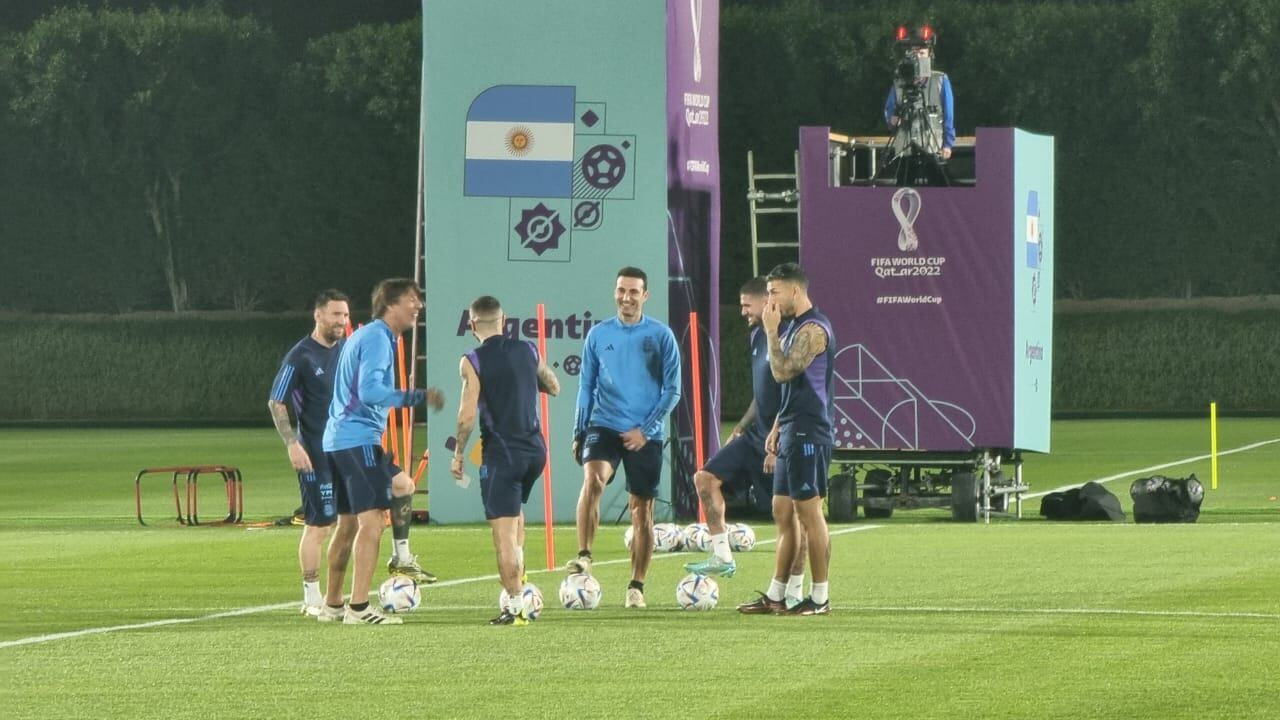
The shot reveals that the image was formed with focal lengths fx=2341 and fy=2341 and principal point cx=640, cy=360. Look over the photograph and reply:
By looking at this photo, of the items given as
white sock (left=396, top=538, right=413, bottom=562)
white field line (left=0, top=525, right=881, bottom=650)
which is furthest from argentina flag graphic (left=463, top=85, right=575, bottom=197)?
white sock (left=396, top=538, right=413, bottom=562)

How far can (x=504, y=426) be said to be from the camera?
13.5 metres

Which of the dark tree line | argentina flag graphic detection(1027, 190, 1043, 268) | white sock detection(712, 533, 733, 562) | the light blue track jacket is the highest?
the dark tree line

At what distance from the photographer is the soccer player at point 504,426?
13.4 meters

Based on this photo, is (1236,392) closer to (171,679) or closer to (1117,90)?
(1117,90)

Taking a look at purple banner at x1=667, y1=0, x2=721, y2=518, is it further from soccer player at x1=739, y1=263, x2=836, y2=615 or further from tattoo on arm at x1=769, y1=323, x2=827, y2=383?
tattoo on arm at x1=769, y1=323, x2=827, y2=383

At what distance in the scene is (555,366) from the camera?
23609 millimetres

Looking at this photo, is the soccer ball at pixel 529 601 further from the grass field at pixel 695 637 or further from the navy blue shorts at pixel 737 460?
the navy blue shorts at pixel 737 460

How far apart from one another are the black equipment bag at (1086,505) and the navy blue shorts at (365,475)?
11213 mm

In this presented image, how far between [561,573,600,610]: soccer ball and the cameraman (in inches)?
427

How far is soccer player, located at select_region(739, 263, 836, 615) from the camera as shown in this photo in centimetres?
1362

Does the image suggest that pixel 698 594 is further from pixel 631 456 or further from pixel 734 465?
pixel 734 465

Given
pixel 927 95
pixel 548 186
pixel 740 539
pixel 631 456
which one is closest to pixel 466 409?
pixel 631 456

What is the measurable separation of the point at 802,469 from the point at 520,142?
421 inches

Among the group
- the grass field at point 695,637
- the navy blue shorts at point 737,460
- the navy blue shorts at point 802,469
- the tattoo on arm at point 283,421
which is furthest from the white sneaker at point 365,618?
the navy blue shorts at point 737,460
